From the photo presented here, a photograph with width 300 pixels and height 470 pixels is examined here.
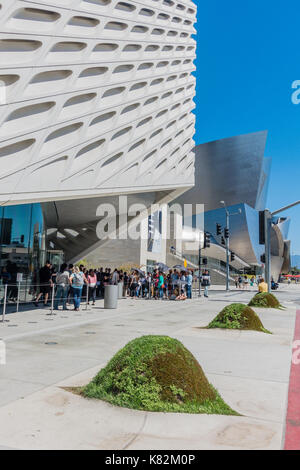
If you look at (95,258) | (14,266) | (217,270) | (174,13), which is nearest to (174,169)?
(174,13)

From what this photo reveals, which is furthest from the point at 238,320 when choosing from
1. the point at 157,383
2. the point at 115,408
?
the point at 115,408

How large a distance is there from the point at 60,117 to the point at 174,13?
1605 centimetres

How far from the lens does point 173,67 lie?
24.2 metres

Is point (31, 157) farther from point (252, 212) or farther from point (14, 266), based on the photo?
point (252, 212)

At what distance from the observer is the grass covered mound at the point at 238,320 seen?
33.7ft

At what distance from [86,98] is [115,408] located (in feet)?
45.0

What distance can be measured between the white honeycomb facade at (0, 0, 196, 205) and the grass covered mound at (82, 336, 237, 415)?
27.4 ft

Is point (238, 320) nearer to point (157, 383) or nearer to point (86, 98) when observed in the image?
point (157, 383)

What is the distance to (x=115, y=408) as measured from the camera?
159 inches

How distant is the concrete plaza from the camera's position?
3305 millimetres

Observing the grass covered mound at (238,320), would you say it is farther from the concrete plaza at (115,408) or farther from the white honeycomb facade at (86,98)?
the white honeycomb facade at (86,98)

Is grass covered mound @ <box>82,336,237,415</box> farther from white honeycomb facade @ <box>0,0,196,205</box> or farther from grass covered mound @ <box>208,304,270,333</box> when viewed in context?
white honeycomb facade @ <box>0,0,196,205</box>

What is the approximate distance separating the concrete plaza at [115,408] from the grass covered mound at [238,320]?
0.48m

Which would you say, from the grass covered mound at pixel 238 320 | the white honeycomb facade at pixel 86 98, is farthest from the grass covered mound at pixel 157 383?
the white honeycomb facade at pixel 86 98
